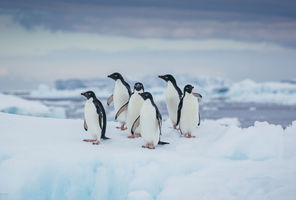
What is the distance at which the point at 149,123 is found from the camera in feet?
18.0

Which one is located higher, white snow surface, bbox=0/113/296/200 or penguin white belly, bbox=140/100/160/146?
penguin white belly, bbox=140/100/160/146

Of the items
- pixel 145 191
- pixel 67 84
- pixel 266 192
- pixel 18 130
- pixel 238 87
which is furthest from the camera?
pixel 67 84

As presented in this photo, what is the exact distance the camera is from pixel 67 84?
60062 mm

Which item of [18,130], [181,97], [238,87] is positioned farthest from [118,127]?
[238,87]

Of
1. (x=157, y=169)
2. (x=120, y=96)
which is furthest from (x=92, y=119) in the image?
(x=157, y=169)

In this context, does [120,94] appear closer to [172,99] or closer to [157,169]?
[172,99]

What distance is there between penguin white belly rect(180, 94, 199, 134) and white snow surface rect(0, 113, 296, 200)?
55 centimetres

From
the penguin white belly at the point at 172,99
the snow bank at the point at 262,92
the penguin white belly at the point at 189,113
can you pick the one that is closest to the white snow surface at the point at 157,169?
the penguin white belly at the point at 189,113

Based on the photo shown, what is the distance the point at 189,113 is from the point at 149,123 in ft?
2.95

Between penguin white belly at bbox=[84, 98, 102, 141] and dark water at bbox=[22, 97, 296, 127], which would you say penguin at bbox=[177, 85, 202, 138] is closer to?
penguin white belly at bbox=[84, 98, 102, 141]

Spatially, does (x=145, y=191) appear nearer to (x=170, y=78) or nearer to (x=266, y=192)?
(x=266, y=192)

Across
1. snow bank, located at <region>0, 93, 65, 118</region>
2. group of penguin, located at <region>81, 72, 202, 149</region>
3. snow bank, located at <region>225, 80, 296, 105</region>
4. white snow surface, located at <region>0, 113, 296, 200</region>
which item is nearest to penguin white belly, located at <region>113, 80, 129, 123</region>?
group of penguin, located at <region>81, 72, 202, 149</region>

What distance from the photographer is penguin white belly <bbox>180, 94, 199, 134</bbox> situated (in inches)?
240

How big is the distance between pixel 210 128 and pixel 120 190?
106 inches
